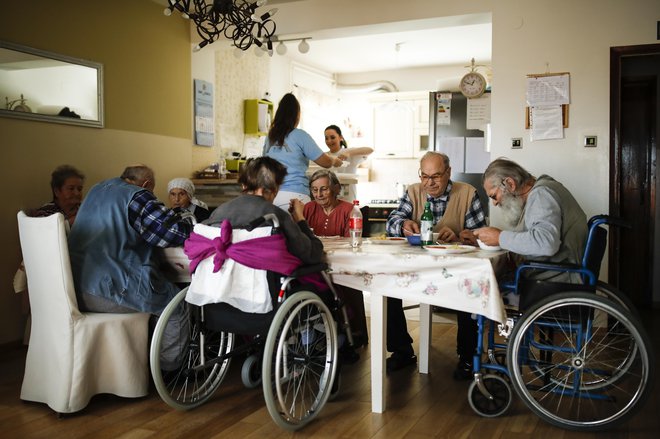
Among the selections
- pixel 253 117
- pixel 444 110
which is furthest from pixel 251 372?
pixel 253 117

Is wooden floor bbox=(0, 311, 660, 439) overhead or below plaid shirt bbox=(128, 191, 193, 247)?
below

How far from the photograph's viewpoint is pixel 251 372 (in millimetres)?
2869

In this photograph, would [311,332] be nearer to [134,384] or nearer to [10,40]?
[134,384]

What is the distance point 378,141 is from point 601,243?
6172mm

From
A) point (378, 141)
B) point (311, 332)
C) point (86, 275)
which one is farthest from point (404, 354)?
point (378, 141)

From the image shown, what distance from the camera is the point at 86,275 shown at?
2.68 m

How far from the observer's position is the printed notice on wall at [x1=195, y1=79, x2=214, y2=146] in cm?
552

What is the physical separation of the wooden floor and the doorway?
2.56 meters

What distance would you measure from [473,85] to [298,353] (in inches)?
146

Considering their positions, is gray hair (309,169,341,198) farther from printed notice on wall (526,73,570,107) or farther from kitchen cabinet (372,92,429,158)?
kitchen cabinet (372,92,429,158)

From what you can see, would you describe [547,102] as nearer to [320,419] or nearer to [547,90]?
[547,90]

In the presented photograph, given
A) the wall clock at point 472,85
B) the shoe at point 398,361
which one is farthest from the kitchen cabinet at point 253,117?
the shoe at point 398,361

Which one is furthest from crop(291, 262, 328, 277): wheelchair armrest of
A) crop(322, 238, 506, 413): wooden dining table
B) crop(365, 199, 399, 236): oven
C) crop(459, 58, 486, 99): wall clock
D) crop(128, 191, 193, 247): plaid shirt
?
crop(365, 199, 399, 236): oven

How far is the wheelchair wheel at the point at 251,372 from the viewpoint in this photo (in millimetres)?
2822
